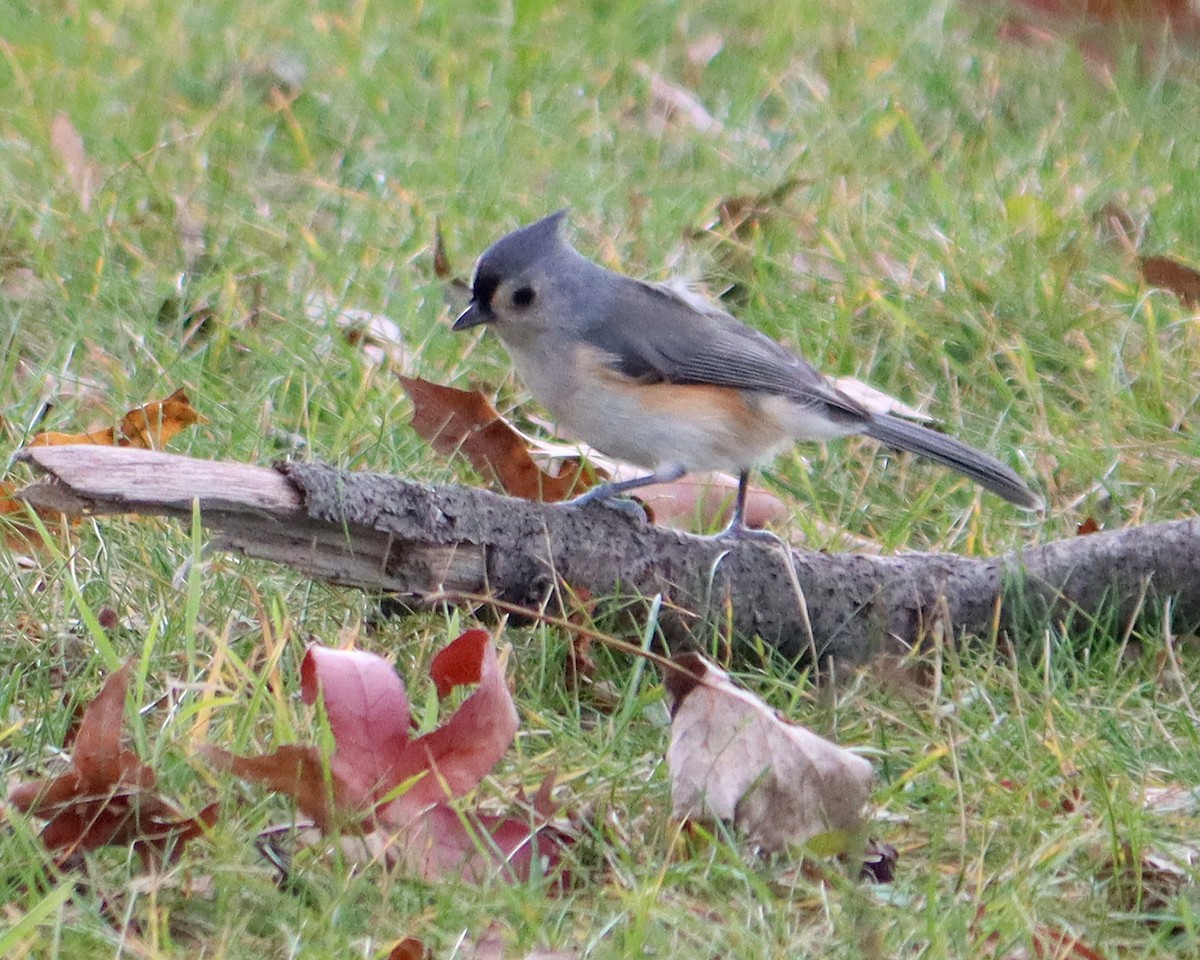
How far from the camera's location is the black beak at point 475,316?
3688 millimetres

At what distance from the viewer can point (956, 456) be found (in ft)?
11.6

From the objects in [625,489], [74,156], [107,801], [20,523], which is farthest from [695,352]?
[74,156]

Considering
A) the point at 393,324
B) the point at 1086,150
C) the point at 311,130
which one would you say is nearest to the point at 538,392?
the point at 393,324

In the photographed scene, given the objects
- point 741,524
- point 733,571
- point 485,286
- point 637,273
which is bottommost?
point 637,273

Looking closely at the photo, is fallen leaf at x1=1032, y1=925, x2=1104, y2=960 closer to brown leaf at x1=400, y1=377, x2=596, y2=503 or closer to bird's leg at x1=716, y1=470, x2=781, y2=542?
bird's leg at x1=716, y1=470, x2=781, y2=542

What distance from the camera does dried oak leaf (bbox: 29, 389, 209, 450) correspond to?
3.41m

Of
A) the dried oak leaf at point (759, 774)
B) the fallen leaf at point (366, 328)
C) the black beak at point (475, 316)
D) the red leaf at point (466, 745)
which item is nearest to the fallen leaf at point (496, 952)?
the red leaf at point (466, 745)

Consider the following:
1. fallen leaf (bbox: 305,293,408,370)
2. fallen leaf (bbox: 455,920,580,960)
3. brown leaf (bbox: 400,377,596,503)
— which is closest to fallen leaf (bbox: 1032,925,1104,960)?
fallen leaf (bbox: 455,920,580,960)

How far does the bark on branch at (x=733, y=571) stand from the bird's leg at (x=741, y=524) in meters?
0.15

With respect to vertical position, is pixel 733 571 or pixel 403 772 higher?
pixel 403 772

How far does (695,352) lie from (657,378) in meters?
0.11

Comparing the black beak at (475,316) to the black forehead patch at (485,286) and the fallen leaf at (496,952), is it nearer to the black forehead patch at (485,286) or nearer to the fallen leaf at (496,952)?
the black forehead patch at (485,286)

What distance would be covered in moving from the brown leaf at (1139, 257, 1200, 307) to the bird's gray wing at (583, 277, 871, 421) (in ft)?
4.04

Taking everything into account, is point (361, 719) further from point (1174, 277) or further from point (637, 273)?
point (1174, 277)
